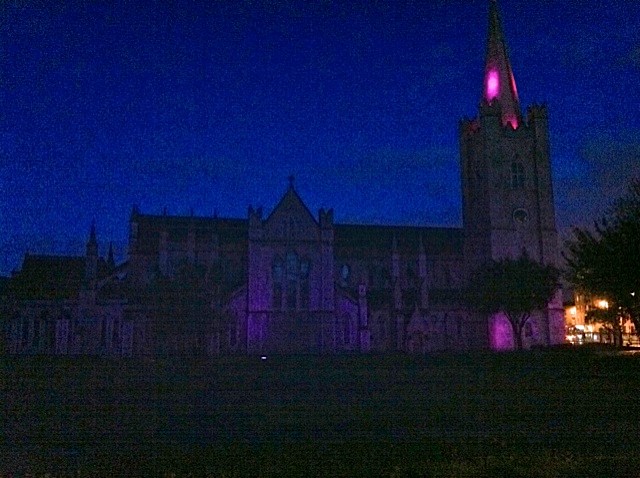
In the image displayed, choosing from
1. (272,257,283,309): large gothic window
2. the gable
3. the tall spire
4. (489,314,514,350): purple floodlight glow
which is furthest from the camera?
the tall spire

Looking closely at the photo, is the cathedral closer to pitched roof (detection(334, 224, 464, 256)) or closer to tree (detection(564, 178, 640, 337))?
pitched roof (detection(334, 224, 464, 256))

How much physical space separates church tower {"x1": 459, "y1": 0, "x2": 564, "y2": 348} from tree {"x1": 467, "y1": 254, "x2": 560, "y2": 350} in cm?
464

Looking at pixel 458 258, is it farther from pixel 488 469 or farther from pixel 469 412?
pixel 488 469

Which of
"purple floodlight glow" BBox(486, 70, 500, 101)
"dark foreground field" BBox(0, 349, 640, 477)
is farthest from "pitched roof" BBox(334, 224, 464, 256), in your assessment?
"dark foreground field" BBox(0, 349, 640, 477)

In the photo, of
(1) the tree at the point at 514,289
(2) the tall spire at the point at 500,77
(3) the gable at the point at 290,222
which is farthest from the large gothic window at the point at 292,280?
(2) the tall spire at the point at 500,77

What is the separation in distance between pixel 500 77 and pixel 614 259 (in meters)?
53.0

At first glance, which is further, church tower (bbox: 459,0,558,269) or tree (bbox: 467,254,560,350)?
church tower (bbox: 459,0,558,269)

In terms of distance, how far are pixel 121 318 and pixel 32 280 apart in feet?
47.5

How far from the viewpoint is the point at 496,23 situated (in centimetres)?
7919

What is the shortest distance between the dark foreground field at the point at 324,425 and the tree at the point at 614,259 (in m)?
4.49

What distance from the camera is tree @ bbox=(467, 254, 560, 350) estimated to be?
210 feet

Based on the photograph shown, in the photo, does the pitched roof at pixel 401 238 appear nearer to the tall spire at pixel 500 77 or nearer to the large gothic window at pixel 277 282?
the large gothic window at pixel 277 282

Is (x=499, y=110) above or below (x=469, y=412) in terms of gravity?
above

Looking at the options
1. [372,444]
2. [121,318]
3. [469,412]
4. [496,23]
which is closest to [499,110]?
[496,23]
